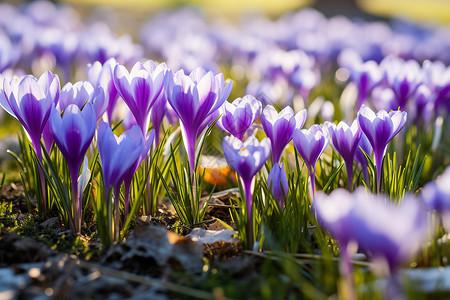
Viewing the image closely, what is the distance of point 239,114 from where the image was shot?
1.83m

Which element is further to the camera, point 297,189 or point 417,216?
point 297,189

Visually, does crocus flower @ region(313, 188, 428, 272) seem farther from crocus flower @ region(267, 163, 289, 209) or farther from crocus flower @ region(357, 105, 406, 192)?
crocus flower @ region(357, 105, 406, 192)

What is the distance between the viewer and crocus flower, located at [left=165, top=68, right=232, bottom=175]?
70.4 inches

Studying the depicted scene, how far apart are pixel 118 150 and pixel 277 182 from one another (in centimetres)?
56

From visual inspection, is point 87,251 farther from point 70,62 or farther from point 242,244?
point 70,62

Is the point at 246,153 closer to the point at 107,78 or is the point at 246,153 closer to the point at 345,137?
the point at 345,137

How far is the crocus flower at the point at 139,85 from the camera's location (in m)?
1.84

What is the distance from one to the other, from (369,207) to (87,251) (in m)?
1.01

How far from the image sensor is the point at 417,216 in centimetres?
106

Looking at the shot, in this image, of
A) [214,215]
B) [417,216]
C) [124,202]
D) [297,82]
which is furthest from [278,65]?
[417,216]

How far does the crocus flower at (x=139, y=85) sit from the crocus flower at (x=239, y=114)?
0.26 meters

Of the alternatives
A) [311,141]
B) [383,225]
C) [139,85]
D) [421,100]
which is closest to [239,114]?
[311,141]

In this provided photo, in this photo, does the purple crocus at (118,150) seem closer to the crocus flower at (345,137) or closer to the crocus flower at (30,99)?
the crocus flower at (30,99)

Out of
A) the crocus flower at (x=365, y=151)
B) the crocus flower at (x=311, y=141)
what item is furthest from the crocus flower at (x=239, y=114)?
the crocus flower at (x=365, y=151)
